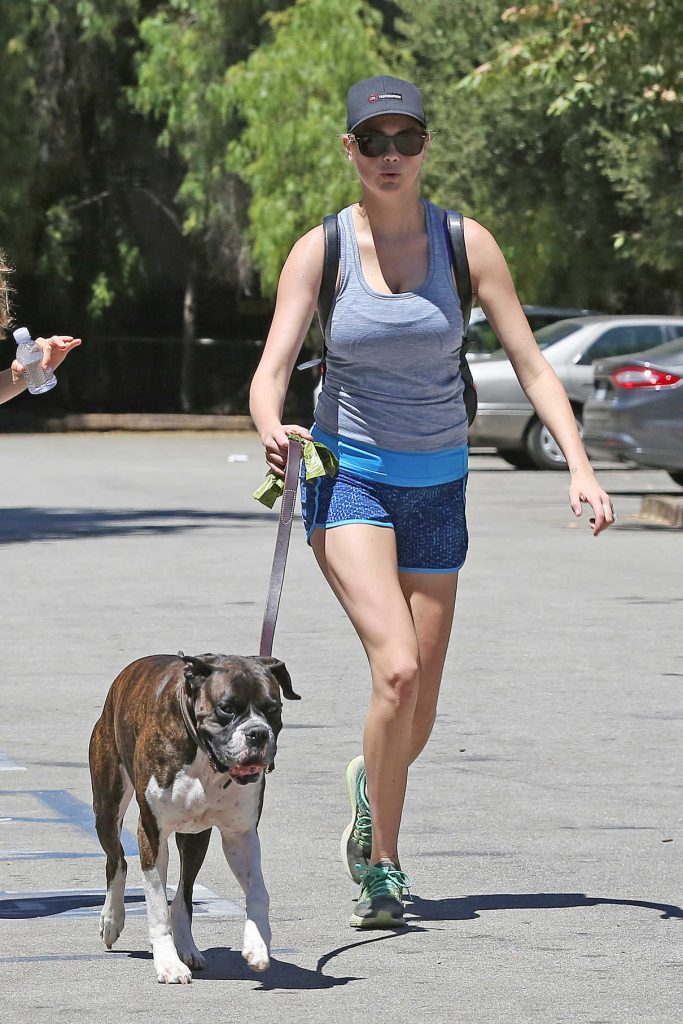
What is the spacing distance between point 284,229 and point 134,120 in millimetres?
7019

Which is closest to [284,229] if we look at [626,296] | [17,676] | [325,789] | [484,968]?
[626,296]

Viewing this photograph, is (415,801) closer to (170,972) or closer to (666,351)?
(170,972)

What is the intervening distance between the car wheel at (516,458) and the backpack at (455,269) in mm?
21133

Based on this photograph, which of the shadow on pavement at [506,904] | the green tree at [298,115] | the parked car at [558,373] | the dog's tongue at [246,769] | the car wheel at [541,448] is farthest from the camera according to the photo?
the green tree at [298,115]

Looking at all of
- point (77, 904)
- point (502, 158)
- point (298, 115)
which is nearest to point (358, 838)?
point (77, 904)

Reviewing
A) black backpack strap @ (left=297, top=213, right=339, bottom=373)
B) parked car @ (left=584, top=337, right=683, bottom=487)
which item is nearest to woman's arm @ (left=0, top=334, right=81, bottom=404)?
black backpack strap @ (left=297, top=213, right=339, bottom=373)

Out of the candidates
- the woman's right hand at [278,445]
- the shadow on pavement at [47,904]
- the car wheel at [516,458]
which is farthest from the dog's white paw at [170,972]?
the car wheel at [516,458]

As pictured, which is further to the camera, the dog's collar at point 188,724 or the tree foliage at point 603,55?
the tree foliage at point 603,55

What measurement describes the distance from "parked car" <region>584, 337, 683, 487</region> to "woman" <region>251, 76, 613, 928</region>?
1426 centimetres

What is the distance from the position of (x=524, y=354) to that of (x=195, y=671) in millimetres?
1557

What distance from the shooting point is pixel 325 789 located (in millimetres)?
7348

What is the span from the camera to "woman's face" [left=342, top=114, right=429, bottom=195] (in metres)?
5.53

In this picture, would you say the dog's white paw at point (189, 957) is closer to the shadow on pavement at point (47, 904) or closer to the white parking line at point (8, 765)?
the shadow on pavement at point (47, 904)

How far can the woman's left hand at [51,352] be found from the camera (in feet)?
18.3
